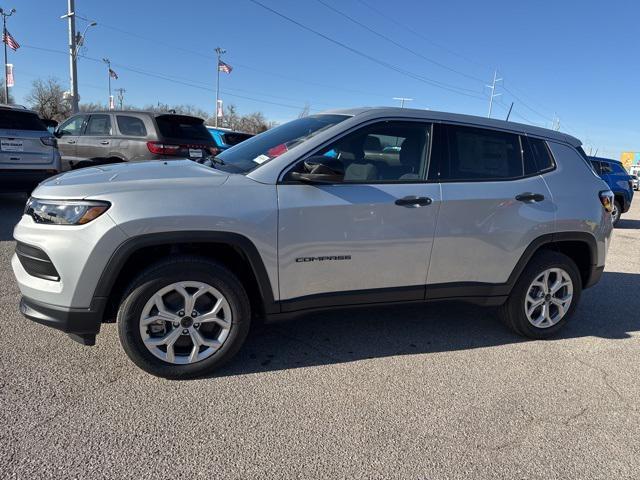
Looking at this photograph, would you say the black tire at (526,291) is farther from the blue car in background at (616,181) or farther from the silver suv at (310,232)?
the blue car in background at (616,181)

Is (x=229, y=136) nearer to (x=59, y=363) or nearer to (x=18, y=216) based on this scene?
(x=18, y=216)

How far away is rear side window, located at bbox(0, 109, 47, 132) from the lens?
7508 mm

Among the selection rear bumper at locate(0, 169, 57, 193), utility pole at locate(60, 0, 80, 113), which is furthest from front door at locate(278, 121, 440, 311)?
utility pole at locate(60, 0, 80, 113)

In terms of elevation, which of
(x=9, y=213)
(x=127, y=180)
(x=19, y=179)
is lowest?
(x=9, y=213)

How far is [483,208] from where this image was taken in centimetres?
364

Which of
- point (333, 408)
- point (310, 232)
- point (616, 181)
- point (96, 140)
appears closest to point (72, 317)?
point (310, 232)

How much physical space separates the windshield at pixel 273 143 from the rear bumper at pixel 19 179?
18.3ft

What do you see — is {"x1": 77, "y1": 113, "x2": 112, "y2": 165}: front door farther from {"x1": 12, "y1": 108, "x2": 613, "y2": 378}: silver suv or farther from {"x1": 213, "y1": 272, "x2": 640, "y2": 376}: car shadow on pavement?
{"x1": 213, "y1": 272, "x2": 640, "y2": 376}: car shadow on pavement

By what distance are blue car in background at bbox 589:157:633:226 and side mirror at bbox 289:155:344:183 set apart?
1210cm

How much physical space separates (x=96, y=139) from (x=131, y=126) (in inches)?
36.2

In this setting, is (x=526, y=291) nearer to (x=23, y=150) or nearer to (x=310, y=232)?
(x=310, y=232)

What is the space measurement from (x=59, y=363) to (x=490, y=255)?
3227 millimetres

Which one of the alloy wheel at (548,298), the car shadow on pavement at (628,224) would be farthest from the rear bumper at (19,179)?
the car shadow on pavement at (628,224)

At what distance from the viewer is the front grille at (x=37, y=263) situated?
9.21ft
